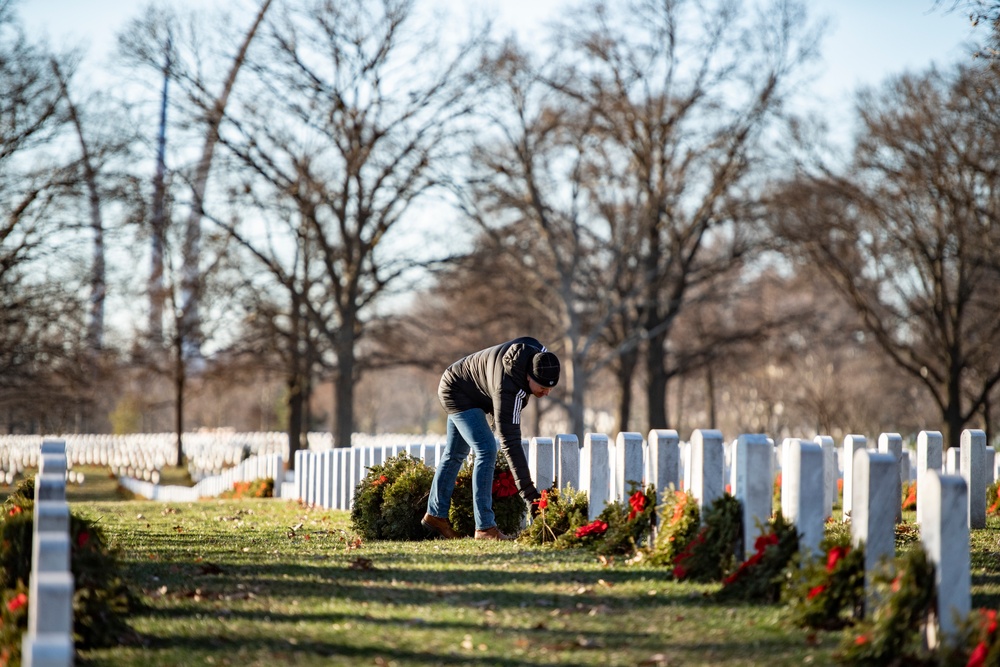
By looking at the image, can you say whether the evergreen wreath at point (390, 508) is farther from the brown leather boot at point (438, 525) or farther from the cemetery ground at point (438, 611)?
the cemetery ground at point (438, 611)

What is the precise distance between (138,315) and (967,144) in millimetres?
19368

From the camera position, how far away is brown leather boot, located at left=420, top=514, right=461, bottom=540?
797 cm

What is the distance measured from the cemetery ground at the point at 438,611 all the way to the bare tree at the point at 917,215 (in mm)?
15954

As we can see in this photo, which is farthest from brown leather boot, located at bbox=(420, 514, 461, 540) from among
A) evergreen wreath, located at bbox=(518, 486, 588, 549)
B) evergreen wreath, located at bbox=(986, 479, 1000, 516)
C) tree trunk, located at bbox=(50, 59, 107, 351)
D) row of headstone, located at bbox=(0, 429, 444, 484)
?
row of headstone, located at bbox=(0, 429, 444, 484)

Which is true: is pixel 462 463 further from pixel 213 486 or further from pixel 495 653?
pixel 213 486

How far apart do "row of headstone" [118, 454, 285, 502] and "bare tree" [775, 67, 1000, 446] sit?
13.3 metres

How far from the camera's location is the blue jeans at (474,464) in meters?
7.57

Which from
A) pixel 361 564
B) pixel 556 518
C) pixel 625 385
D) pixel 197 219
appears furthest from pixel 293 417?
pixel 361 564

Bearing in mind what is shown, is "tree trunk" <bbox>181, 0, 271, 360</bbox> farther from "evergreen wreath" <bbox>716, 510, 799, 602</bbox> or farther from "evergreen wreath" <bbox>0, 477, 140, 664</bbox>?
"evergreen wreath" <bbox>716, 510, 799, 602</bbox>

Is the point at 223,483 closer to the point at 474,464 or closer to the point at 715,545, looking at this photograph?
the point at 474,464

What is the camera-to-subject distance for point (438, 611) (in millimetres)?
A: 5047

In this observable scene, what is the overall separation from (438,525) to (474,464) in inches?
21.4

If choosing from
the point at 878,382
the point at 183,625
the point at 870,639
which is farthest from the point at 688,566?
the point at 878,382

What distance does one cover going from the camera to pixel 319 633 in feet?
15.3
